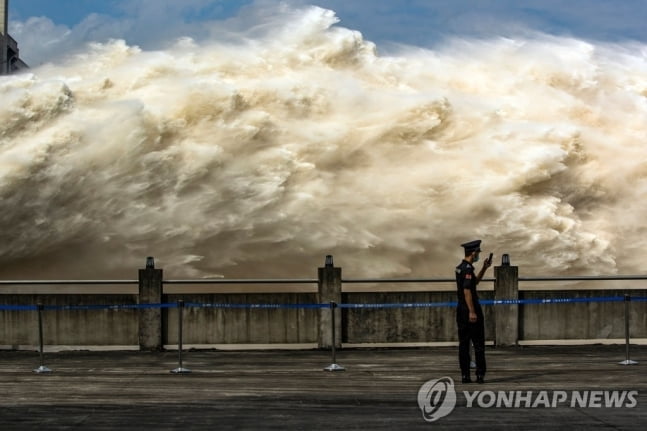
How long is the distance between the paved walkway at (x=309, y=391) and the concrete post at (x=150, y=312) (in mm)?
444

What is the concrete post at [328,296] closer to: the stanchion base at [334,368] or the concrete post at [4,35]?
the stanchion base at [334,368]

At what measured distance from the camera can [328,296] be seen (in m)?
17.8

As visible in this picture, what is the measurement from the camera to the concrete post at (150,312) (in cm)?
1777

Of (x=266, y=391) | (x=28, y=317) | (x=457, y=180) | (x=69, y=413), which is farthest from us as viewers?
(x=457, y=180)

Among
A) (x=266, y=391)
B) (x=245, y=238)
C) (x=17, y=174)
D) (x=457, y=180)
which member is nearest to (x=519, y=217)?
(x=457, y=180)

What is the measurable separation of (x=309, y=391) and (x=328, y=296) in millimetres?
5853

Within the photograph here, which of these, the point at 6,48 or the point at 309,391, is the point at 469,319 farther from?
the point at 6,48

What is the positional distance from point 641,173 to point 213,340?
16.9 m

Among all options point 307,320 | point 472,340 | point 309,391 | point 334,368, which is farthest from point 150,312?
point 472,340

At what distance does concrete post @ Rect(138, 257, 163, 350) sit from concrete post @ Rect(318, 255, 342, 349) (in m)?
3.01

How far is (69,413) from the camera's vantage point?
10.3m

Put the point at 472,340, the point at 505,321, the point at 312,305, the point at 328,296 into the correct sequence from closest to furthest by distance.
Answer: the point at 472,340, the point at 312,305, the point at 328,296, the point at 505,321

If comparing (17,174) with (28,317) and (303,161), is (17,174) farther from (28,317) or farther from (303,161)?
(303,161)

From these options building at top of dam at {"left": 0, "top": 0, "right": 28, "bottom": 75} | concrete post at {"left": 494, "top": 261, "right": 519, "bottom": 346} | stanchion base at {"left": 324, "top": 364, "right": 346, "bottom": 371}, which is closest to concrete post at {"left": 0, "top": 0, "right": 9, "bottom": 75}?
building at top of dam at {"left": 0, "top": 0, "right": 28, "bottom": 75}
